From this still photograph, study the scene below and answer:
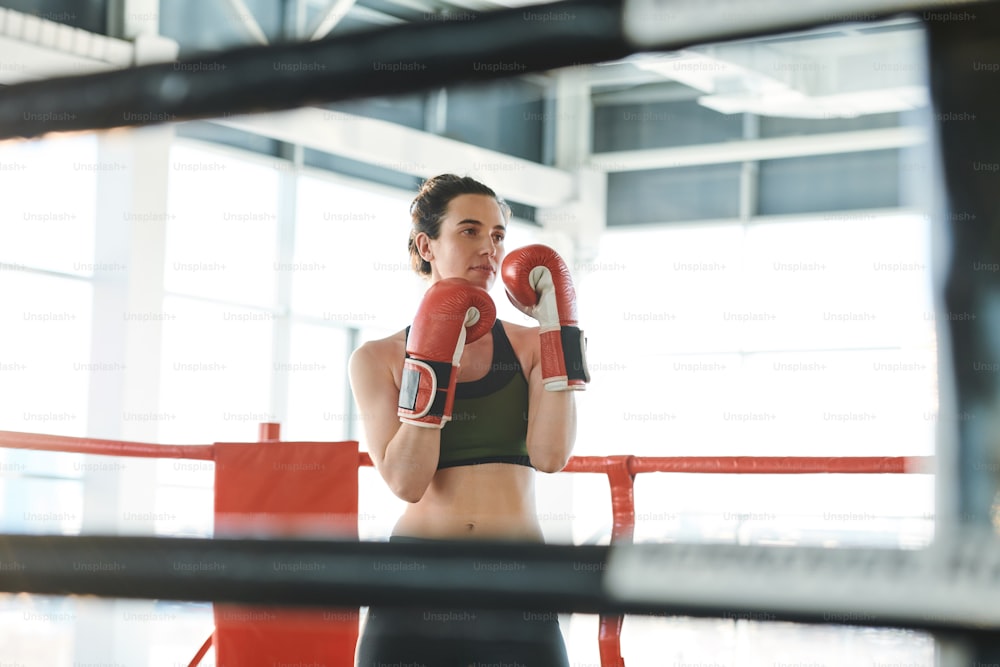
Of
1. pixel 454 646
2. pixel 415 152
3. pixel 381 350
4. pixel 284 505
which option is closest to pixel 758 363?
pixel 415 152

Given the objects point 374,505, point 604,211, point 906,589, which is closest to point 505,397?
point 906,589

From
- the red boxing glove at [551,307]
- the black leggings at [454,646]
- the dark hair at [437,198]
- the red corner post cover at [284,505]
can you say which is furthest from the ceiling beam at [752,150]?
the black leggings at [454,646]

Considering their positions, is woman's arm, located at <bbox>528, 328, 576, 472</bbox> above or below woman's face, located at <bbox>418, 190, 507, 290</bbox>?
below

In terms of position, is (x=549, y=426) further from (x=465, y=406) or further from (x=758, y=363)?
(x=758, y=363)

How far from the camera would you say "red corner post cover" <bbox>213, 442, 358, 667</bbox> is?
2.45m

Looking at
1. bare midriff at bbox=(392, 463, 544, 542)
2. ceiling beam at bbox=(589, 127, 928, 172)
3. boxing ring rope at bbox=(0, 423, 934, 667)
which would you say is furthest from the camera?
ceiling beam at bbox=(589, 127, 928, 172)

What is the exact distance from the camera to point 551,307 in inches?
75.9

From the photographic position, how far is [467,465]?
179 cm

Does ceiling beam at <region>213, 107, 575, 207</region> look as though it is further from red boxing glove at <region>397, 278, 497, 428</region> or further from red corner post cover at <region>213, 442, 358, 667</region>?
red boxing glove at <region>397, 278, 497, 428</region>

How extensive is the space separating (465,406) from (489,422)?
46mm

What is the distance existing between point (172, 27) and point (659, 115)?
4.25 metres

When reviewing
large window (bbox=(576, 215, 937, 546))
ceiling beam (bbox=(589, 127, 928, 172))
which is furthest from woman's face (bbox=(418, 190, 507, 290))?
ceiling beam (bbox=(589, 127, 928, 172))

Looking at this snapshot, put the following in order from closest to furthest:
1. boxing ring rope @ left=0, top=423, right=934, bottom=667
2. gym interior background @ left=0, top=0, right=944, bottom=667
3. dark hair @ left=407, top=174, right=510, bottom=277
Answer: dark hair @ left=407, top=174, right=510, bottom=277
boxing ring rope @ left=0, top=423, right=934, bottom=667
gym interior background @ left=0, top=0, right=944, bottom=667

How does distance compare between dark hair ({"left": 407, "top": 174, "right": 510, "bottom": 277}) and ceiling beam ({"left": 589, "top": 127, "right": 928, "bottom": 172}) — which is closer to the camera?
dark hair ({"left": 407, "top": 174, "right": 510, "bottom": 277})
